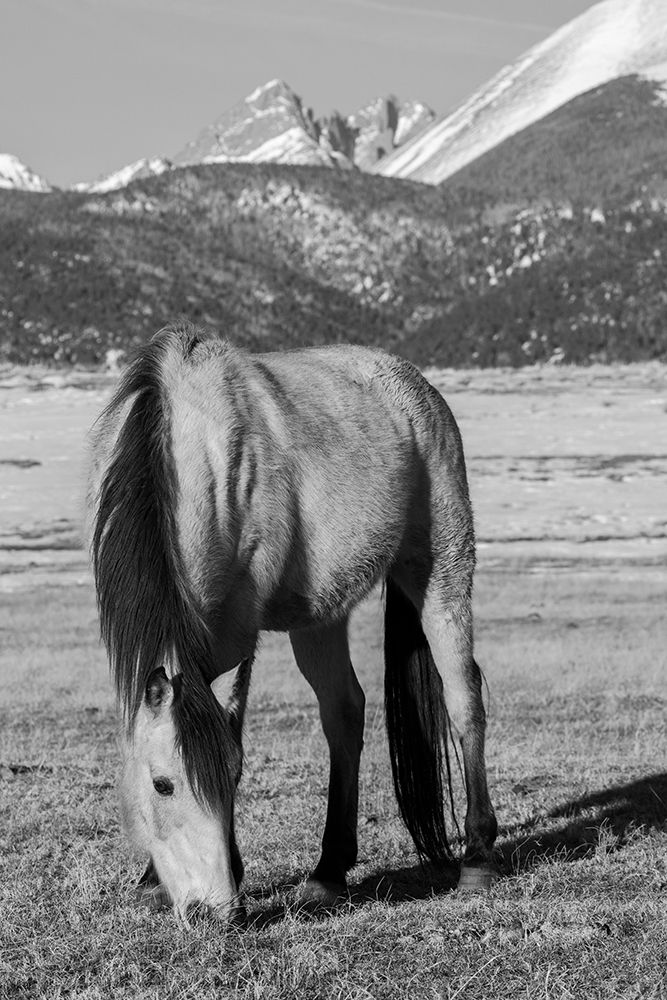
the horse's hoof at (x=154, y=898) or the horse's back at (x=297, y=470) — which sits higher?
the horse's back at (x=297, y=470)

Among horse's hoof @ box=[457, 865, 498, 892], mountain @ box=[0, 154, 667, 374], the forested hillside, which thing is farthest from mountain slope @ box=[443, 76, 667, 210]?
horse's hoof @ box=[457, 865, 498, 892]

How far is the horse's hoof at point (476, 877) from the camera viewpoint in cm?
655

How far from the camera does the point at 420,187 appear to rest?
359ft

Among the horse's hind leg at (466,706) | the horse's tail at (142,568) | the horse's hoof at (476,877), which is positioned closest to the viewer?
the horse's tail at (142,568)

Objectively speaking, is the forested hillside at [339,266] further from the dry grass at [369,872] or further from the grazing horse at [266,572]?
the grazing horse at [266,572]

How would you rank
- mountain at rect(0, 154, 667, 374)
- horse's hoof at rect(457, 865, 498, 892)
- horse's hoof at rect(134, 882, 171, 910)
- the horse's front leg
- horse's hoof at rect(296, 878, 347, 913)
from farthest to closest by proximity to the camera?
mountain at rect(0, 154, 667, 374)
the horse's front leg
horse's hoof at rect(457, 865, 498, 892)
horse's hoof at rect(296, 878, 347, 913)
horse's hoof at rect(134, 882, 171, 910)

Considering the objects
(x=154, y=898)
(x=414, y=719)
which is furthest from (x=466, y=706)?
(x=154, y=898)

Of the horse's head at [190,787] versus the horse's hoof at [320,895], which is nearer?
the horse's head at [190,787]

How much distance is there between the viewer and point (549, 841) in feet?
24.8

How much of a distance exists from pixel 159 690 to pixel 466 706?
2500 mm

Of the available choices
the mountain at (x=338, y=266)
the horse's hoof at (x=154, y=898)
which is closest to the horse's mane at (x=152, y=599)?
the horse's hoof at (x=154, y=898)

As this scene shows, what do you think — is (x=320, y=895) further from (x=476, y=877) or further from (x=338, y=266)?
(x=338, y=266)

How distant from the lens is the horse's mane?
500 centimetres

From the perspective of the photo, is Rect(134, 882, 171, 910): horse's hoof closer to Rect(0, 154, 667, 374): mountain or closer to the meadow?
the meadow
